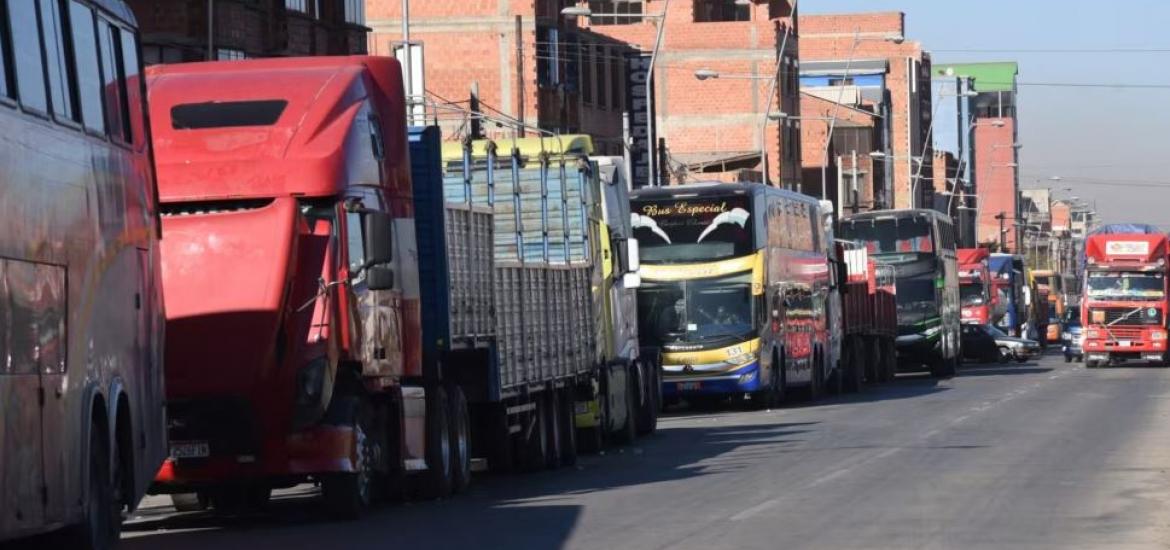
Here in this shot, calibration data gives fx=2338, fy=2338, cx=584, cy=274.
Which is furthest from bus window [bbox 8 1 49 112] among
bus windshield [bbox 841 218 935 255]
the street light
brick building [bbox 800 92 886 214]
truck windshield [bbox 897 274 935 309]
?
brick building [bbox 800 92 886 214]

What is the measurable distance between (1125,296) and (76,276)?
2288 inches

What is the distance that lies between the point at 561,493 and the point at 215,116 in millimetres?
4812

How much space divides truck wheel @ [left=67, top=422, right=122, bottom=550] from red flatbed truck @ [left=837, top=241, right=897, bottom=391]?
3626cm

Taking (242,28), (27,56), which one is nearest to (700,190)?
(242,28)

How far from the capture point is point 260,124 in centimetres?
1808

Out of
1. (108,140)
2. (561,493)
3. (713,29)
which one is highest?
(713,29)

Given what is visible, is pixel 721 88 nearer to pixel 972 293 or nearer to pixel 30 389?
pixel 972 293

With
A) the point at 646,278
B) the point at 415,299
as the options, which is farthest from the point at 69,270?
the point at 646,278

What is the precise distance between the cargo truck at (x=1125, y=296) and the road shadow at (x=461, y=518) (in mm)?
43487

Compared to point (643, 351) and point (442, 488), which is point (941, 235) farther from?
point (442, 488)

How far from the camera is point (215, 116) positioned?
59.4ft

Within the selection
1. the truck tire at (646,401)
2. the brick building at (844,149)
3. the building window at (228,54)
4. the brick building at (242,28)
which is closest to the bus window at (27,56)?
the truck tire at (646,401)

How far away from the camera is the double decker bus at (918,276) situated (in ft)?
204

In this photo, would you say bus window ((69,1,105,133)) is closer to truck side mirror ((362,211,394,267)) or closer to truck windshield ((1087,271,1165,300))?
truck side mirror ((362,211,394,267))
